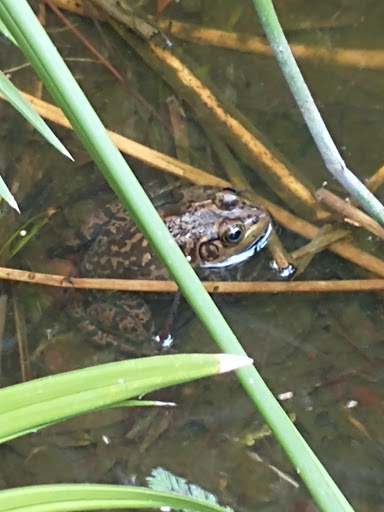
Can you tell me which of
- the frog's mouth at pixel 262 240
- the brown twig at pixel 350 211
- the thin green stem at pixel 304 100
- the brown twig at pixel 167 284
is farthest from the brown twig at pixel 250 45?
the thin green stem at pixel 304 100

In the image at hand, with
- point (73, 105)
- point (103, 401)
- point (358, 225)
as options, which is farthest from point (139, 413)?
point (73, 105)

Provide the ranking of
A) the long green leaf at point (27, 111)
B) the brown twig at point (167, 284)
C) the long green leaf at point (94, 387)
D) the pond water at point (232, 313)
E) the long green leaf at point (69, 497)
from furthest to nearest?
the brown twig at point (167, 284) → the pond water at point (232, 313) → the long green leaf at point (27, 111) → the long green leaf at point (69, 497) → the long green leaf at point (94, 387)

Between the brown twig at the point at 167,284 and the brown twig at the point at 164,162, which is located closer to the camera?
the brown twig at the point at 167,284

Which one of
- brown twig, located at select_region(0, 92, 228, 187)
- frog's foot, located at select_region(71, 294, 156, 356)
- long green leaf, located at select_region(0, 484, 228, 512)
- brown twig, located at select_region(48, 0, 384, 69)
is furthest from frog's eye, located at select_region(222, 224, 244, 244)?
long green leaf, located at select_region(0, 484, 228, 512)

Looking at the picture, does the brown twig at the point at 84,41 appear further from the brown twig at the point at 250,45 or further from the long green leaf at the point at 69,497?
the long green leaf at the point at 69,497

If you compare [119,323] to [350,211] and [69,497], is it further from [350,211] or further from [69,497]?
[69,497]

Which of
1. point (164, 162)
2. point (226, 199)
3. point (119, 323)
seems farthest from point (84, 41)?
point (119, 323)

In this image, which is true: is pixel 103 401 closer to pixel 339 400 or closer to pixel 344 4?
pixel 339 400

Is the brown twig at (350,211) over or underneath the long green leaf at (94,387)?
underneath
